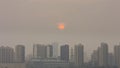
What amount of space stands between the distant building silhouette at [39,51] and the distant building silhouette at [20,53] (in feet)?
0.65

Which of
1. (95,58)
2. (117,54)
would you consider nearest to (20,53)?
(95,58)

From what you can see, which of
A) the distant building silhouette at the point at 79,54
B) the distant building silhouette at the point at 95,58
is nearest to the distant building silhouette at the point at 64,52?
the distant building silhouette at the point at 79,54

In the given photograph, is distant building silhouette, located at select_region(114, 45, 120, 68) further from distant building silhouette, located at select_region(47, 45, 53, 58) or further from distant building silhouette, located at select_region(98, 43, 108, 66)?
distant building silhouette, located at select_region(47, 45, 53, 58)

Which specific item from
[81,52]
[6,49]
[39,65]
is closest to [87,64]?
[81,52]

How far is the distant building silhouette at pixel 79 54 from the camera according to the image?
5807mm

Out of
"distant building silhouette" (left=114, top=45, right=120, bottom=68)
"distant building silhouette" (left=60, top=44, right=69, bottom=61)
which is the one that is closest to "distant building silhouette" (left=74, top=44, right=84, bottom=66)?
"distant building silhouette" (left=60, top=44, right=69, bottom=61)

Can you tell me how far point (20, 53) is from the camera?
573 cm

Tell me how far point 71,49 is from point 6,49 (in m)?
1.11

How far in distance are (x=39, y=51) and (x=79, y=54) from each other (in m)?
0.69

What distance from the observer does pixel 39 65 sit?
573 centimetres

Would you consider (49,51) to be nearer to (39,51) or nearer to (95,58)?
(39,51)

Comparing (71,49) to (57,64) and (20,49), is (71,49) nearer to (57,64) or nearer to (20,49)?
(57,64)

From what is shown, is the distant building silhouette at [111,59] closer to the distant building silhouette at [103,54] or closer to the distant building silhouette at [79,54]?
the distant building silhouette at [103,54]

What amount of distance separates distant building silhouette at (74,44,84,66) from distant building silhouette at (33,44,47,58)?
53cm
